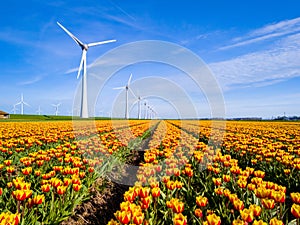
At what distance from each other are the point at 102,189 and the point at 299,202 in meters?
4.11

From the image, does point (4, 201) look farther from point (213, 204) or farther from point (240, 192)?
point (240, 192)

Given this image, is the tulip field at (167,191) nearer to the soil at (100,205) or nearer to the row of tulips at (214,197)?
the row of tulips at (214,197)

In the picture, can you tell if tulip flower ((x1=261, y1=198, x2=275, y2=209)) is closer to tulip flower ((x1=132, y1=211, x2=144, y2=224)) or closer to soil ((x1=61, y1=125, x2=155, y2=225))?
tulip flower ((x1=132, y1=211, x2=144, y2=224))

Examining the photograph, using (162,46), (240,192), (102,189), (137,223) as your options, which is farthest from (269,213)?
(162,46)

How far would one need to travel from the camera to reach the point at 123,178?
7371 millimetres

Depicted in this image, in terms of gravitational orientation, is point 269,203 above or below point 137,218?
above

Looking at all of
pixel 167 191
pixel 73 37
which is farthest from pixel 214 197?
pixel 73 37

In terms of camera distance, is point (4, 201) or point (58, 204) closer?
point (58, 204)

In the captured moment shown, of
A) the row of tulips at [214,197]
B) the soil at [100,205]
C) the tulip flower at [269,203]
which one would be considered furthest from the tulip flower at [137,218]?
the soil at [100,205]

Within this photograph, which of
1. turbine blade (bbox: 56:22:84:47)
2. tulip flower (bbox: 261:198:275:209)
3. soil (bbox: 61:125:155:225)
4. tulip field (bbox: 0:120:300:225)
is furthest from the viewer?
turbine blade (bbox: 56:22:84:47)

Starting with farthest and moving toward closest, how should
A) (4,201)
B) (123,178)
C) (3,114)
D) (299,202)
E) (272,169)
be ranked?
(3,114) < (123,178) < (272,169) < (4,201) < (299,202)

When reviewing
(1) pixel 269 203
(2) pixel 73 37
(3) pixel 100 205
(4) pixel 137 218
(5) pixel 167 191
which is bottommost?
(3) pixel 100 205

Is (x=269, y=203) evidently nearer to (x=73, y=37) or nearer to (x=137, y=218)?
(x=137, y=218)

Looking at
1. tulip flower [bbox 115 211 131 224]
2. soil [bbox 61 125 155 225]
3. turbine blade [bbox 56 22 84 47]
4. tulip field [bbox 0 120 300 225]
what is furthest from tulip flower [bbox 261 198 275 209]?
turbine blade [bbox 56 22 84 47]
